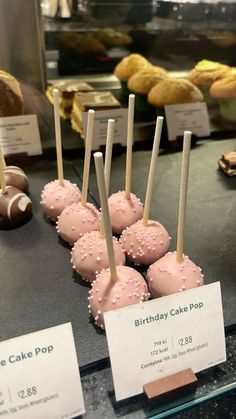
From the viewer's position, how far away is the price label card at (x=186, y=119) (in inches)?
62.4

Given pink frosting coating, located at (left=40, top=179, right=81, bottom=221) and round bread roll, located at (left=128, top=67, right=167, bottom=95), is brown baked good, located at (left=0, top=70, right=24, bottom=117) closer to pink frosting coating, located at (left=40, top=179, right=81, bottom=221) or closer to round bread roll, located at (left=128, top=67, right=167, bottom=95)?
pink frosting coating, located at (left=40, top=179, right=81, bottom=221)

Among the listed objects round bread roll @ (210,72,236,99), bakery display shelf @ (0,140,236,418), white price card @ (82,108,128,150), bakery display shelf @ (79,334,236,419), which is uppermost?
round bread roll @ (210,72,236,99)

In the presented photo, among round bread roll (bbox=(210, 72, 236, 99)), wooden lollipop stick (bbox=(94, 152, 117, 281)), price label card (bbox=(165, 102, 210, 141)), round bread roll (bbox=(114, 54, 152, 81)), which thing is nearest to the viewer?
wooden lollipop stick (bbox=(94, 152, 117, 281))

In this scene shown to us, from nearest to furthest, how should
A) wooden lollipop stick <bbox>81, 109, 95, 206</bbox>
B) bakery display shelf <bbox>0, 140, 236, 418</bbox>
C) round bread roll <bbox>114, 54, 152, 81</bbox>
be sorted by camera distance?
bakery display shelf <bbox>0, 140, 236, 418</bbox> → wooden lollipop stick <bbox>81, 109, 95, 206</bbox> → round bread roll <bbox>114, 54, 152, 81</bbox>

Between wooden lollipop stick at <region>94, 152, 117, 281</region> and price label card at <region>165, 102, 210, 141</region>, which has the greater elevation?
wooden lollipop stick at <region>94, 152, 117, 281</region>

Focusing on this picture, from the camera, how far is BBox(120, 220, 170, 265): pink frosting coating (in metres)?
0.89

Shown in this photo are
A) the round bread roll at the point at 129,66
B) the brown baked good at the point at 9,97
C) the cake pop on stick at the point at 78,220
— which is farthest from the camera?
the round bread roll at the point at 129,66

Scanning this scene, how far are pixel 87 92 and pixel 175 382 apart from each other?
1.27 m

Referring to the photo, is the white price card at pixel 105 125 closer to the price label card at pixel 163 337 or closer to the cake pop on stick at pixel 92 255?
the cake pop on stick at pixel 92 255

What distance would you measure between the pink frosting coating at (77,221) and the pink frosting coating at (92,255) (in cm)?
7

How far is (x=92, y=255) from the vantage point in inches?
33.1

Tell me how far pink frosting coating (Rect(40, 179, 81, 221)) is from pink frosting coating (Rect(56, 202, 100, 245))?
64mm

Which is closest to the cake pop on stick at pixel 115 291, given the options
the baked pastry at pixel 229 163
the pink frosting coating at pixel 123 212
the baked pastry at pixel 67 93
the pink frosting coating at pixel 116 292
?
the pink frosting coating at pixel 116 292

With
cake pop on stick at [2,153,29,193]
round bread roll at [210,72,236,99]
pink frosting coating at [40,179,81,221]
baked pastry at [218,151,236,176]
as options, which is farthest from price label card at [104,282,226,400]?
round bread roll at [210,72,236,99]
